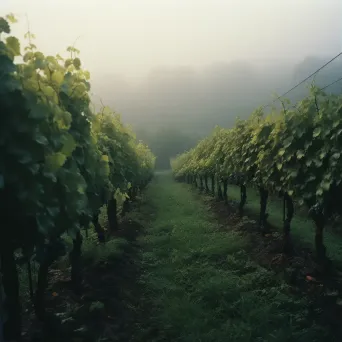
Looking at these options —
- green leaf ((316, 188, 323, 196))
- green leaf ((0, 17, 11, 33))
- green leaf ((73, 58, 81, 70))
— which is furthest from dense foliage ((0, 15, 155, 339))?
green leaf ((316, 188, 323, 196))

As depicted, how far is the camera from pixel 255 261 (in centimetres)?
885

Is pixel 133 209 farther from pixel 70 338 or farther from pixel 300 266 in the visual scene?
pixel 70 338

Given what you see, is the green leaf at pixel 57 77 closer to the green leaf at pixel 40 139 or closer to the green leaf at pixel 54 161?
the green leaf at pixel 54 161

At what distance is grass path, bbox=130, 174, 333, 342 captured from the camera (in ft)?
18.6

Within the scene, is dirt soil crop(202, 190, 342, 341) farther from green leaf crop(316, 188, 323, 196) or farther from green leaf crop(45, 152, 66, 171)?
green leaf crop(45, 152, 66, 171)

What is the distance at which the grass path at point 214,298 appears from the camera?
568cm

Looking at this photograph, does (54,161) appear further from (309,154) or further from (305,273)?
(305,273)

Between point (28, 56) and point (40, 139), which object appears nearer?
point (40, 139)

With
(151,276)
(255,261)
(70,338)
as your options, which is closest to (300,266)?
(255,261)

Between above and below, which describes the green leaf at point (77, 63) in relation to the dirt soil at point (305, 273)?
above

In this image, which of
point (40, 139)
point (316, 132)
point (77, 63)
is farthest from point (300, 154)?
point (40, 139)

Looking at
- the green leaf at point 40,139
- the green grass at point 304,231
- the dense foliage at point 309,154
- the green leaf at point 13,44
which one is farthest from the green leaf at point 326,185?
the green leaf at point 13,44

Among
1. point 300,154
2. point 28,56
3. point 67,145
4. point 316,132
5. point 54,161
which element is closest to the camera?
point 54,161

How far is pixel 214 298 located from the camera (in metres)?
6.87
